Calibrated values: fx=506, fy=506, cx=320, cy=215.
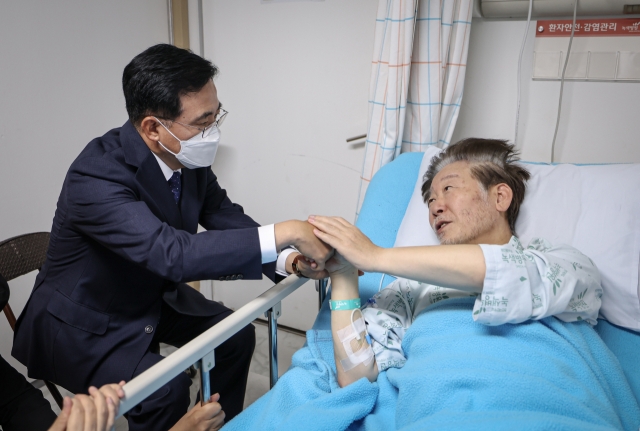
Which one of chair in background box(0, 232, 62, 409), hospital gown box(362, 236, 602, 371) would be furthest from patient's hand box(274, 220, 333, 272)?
chair in background box(0, 232, 62, 409)

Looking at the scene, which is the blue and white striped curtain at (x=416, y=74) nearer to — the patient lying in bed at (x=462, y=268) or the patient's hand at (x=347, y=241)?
the patient lying in bed at (x=462, y=268)

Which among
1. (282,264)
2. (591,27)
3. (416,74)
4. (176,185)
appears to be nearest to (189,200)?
(176,185)

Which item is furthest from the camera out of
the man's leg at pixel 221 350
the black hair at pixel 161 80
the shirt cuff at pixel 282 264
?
the man's leg at pixel 221 350

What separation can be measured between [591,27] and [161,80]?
152cm

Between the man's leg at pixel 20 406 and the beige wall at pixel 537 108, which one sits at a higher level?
the beige wall at pixel 537 108

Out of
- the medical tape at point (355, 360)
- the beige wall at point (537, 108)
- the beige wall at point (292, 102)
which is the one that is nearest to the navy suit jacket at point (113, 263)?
the medical tape at point (355, 360)

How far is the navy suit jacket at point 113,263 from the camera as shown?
123 centimetres

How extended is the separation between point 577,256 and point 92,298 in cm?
131

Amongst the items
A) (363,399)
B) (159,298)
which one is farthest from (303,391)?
(159,298)

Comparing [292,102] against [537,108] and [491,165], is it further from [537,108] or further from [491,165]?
[491,165]

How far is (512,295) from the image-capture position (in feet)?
3.60

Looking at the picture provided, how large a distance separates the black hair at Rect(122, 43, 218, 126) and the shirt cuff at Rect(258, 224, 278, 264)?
16.5 inches

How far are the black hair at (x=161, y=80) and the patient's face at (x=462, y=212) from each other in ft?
2.43

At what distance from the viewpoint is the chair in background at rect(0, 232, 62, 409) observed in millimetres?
1688
